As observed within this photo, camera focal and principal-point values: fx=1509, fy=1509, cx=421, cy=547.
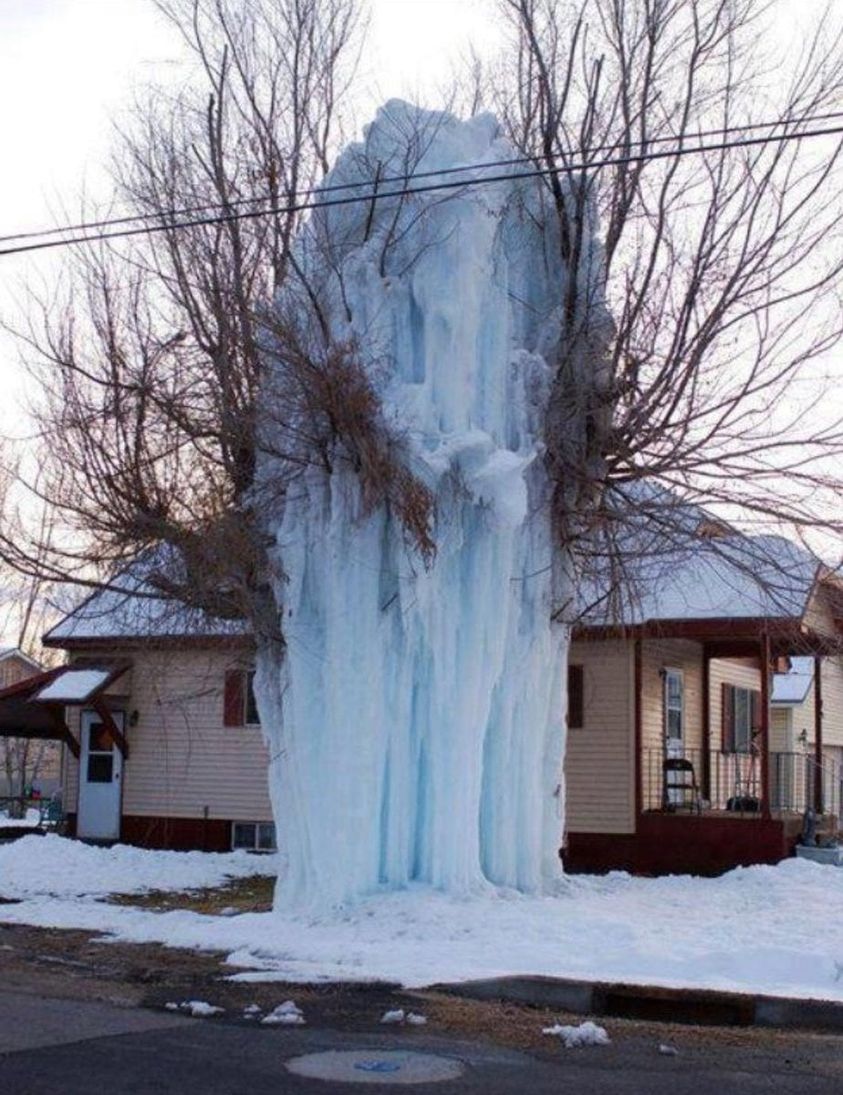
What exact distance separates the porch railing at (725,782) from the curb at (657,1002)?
9700 millimetres

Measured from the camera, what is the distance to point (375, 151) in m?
16.7

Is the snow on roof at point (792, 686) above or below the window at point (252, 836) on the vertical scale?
above

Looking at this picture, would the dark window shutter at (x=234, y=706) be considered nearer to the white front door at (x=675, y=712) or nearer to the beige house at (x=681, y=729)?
the beige house at (x=681, y=729)

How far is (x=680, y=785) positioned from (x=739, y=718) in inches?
232

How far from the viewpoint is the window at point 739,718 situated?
26484 millimetres

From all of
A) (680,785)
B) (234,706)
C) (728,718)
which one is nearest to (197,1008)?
(680,785)

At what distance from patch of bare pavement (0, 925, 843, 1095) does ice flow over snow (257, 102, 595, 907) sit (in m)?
3.47

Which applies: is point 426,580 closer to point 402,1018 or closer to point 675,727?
point 402,1018

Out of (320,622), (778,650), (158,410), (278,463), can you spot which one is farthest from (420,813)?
(778,650)

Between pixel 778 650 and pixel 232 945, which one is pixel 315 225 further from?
pixel 778 650

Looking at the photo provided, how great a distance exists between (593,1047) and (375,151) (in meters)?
10.5

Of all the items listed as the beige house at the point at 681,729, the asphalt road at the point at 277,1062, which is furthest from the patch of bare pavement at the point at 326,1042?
the beige house at the point at 681,729

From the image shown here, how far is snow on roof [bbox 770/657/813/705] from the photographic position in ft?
110

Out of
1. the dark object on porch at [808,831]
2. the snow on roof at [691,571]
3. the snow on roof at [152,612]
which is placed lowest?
the dark object on porch at [808,831]
